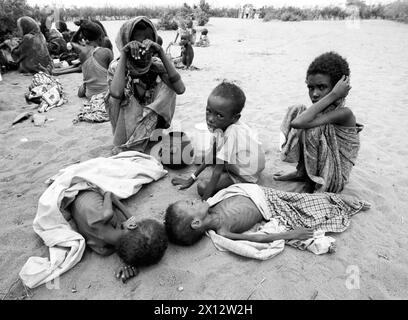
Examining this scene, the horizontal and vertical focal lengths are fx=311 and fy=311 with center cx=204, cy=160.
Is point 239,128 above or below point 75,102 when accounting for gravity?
above

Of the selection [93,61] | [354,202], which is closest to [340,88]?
[354,202]

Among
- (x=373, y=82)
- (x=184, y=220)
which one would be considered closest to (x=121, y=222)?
(x=184, y=220)

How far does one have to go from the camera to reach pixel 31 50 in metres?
6.92

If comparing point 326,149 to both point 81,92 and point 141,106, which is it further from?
point 81,92

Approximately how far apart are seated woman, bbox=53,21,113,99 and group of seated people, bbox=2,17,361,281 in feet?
6.03

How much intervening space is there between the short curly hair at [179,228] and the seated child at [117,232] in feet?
0.28

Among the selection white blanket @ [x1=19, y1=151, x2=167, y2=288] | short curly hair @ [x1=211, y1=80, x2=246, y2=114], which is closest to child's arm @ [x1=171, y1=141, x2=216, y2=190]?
white blanket @ [x1=19, y1=151, x2=167, y2=288]

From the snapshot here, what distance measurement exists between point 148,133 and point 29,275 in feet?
6.05

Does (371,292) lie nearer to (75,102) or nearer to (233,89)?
(233,89)

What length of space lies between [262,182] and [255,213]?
2.48 feet

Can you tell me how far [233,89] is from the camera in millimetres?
2473

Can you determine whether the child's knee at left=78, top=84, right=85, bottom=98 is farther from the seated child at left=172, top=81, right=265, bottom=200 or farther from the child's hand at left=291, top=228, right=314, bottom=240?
the child's hand at left=291, top=228, right=314, bottom=240

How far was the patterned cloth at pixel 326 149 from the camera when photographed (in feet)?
8.43
